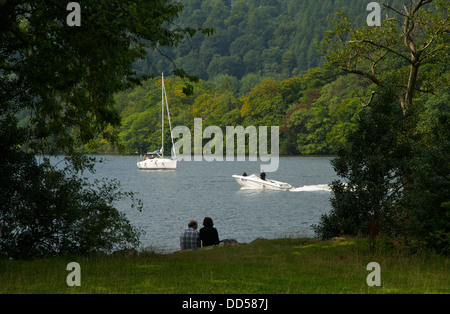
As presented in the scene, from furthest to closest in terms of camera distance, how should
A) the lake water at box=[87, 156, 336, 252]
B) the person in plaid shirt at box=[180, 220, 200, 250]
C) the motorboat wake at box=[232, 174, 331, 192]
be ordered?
the motorboat wake at box=[232, 174, 331, 192] < the lake water at box=[87, 156, 336, 252] < the person in plaid shirt at box=[180, 220, 200, 250]

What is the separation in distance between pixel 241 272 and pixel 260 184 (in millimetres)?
44823

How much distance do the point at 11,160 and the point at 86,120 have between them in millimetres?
2664

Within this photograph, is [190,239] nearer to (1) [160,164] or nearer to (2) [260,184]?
(2) [260,184]

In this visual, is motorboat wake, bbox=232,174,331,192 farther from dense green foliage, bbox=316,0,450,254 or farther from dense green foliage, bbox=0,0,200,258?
dense green foliage, bbox=0,0,200,258

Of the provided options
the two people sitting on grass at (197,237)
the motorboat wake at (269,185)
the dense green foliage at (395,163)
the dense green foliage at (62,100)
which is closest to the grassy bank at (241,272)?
the dense green foliage at (395,163)

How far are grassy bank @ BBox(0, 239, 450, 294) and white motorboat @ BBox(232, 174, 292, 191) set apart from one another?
39300 millimetres

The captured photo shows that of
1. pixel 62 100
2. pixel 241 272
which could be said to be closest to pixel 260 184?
pixel 62 100

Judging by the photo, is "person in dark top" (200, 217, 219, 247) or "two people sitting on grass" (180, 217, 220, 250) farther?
"person in dark top" (200, 217, 219, 247)

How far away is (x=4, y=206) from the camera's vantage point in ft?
47.4

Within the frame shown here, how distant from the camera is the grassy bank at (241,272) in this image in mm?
9305

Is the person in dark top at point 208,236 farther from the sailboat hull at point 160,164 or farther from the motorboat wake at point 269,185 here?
the sailboat hull at point 160,164

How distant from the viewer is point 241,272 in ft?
36.2

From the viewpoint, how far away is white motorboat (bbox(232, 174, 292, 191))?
54188 mm

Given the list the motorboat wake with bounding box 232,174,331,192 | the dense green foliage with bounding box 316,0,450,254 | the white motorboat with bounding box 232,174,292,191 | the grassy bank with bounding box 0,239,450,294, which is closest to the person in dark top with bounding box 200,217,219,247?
the grassy bank with bounding box 0,239,450,294
